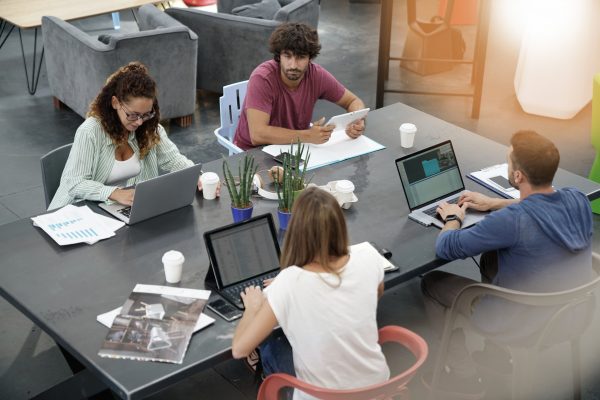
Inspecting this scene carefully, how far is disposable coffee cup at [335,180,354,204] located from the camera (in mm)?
3584

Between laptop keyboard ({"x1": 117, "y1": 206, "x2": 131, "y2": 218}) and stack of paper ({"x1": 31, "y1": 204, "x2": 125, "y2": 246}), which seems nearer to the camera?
stack of paper ({"x1": 31, "y1": 204, "x2": 125, "y2": 246})

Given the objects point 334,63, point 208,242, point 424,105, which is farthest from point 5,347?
→ point 334,63

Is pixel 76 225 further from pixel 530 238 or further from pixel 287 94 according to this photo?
pixel 530 238

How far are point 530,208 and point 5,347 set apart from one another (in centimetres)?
241

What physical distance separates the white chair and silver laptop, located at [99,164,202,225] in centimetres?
109

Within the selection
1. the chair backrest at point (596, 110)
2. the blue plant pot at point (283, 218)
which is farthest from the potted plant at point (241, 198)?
the chair backrest at point (596, 110)

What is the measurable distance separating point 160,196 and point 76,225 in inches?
13.7

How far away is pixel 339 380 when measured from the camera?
263cm

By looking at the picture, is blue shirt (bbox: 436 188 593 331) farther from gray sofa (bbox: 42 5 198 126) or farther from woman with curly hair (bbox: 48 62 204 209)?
gray sofa (bbox: 42 5 198 126)

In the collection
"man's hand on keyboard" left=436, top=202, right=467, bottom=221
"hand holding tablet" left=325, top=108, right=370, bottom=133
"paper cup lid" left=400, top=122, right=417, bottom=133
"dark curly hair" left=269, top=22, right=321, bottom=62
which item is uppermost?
"dark curly hair" left=269, top=22, right=321, bottom=62

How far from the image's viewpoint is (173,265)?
3.04 meters

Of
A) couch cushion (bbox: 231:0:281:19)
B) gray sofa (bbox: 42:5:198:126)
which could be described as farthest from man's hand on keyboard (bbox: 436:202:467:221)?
couch cushion (bbox: 231:0:281:19)

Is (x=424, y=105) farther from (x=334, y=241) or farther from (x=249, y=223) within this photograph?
(x=334, y=241)

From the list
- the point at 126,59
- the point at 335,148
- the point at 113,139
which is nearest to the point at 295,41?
the point at 335,148
